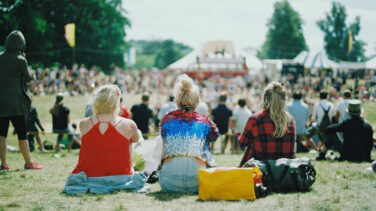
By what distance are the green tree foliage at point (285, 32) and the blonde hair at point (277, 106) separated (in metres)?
69.6

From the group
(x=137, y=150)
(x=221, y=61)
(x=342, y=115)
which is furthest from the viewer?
(x=221, y=61)

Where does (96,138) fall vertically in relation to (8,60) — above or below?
below

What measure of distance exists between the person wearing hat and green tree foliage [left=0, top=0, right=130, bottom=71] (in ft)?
103

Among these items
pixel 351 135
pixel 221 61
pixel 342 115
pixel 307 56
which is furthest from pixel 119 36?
pixel 351 135

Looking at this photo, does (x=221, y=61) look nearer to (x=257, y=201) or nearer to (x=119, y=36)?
(x=119, y=36)

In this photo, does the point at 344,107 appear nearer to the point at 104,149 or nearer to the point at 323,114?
the point at 323,114

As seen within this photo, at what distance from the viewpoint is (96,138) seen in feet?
Answer: 16.1

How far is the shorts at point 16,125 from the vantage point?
6.34 meters

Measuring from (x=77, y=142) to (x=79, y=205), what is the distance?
29.7 feet

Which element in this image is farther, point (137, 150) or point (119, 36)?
point (119, 36)

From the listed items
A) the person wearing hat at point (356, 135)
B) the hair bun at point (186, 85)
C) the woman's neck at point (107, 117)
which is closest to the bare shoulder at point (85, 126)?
the woman's neck at point (107, 117)

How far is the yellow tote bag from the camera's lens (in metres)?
4.57

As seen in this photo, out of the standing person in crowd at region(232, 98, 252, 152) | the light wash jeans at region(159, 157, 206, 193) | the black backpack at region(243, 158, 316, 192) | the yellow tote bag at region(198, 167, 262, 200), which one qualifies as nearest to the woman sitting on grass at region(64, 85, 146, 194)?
the light wash jeans at region(159, 157, 206, 193)

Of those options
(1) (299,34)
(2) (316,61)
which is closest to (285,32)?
(1) (299,34)
